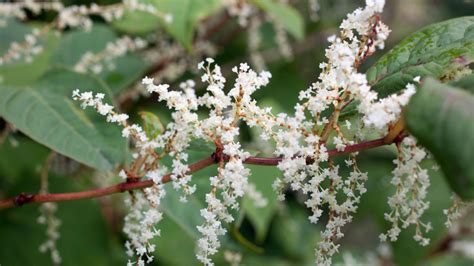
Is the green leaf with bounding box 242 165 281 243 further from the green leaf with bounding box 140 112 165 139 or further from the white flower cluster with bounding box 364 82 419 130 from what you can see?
the white flower cluster with bounding box 364 82 419 130

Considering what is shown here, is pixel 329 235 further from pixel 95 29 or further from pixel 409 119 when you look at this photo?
pixel 95 29

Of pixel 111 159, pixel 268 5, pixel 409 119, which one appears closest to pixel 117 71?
pixel 268 5

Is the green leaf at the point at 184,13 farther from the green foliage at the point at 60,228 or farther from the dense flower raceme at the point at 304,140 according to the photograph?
the dense flower raceme at the point at 304,140

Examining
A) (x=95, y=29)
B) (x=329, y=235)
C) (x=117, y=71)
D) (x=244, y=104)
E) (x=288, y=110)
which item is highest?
(x=288, y=110)

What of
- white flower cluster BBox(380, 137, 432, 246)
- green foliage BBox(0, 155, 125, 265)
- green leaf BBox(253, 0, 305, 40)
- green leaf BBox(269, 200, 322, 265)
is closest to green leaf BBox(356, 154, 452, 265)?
green leaf BBox(269, 200, 322, 265)

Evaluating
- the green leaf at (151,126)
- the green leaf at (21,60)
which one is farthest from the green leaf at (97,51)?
the green leaf at (151,126)

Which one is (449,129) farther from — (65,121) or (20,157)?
(20,157)

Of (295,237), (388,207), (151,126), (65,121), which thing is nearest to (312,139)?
(151,126)
